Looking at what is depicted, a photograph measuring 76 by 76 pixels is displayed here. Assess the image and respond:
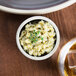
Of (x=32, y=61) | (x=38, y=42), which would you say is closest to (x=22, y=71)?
(x=32, y=61)

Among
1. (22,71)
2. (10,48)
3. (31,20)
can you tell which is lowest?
(22,71)

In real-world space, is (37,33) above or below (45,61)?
above

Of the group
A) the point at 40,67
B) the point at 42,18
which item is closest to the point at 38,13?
the point at 42,18

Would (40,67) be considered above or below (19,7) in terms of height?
below

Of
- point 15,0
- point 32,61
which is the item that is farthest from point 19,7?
point 32,61

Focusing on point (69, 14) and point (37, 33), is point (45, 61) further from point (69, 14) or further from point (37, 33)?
point (69, 14)

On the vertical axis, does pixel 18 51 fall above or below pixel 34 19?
below

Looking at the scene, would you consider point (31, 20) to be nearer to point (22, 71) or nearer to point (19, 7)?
point (19, 7)
